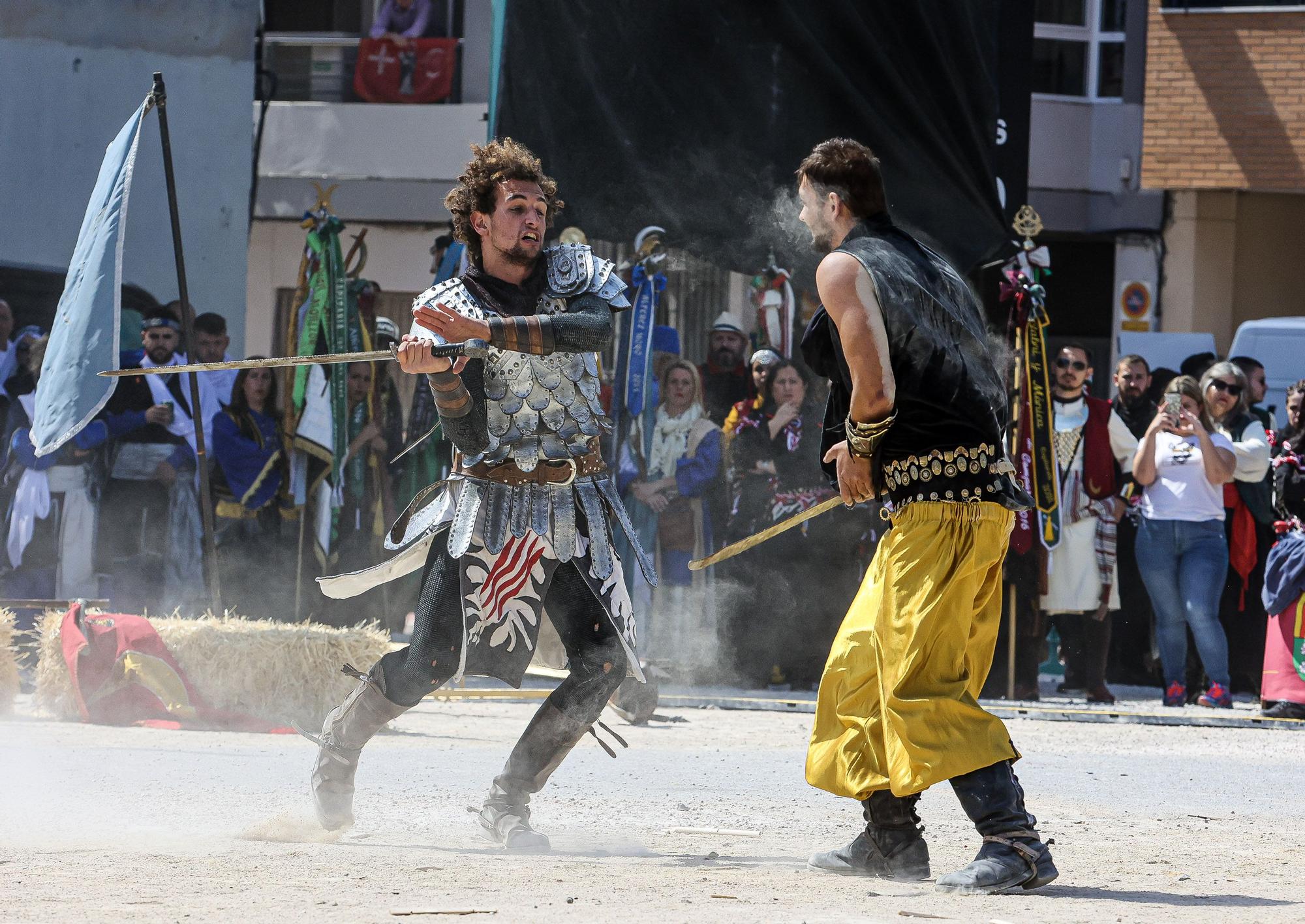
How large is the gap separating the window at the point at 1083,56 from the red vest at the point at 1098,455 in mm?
9329

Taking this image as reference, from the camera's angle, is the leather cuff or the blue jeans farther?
the blue jeans

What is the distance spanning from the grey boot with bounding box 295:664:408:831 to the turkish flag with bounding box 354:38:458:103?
1377 cm

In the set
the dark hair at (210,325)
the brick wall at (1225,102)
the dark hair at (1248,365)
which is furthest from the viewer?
the brick wall at (1225,102)

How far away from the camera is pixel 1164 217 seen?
1784cm

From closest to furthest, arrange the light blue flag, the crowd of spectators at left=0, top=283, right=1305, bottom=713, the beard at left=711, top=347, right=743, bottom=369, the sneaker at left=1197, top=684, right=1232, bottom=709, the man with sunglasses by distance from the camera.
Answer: the light blue flag, the sneaker at left=1197, top=684, right=1232, bottom=709, the crowd of spectators at left=0, top=283, right=1305, bottom=713, the man with sunglasses, the beard at left=711, top=347, right=743, bottom=369

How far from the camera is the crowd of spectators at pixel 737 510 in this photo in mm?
Result: 9586

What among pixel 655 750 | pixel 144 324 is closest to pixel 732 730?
pixel 655 750

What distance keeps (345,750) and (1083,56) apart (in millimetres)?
14957

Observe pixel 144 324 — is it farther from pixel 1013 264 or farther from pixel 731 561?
pixel 1013 264

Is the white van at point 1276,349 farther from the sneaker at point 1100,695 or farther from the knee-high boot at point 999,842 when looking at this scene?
the knee-high boot at point 999,842

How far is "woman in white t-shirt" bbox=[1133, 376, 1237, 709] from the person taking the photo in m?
9.45

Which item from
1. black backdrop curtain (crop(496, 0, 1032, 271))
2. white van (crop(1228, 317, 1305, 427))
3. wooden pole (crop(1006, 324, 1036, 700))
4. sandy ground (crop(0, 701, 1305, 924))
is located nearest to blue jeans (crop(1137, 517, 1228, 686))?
wooden pole (crop(1006, 324, 1036, 700))

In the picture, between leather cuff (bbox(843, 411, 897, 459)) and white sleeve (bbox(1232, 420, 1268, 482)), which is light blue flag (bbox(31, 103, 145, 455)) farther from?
white sleeve (bbox(1232, 420, 1268, 482))

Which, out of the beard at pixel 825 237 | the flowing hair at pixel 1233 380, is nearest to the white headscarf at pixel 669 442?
the flowing hair at pixel 1233 380
